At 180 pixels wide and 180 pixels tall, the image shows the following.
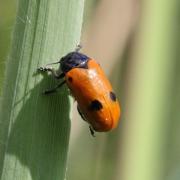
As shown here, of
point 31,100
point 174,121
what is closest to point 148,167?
point 174,121

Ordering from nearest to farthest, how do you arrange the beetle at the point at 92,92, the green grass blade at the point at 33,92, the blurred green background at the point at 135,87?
the green grass blade at the point at 33,92 → the beetle at the point at 92,92 → the blurred green background at the point at 135,87

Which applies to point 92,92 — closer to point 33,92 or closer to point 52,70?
point 52,70

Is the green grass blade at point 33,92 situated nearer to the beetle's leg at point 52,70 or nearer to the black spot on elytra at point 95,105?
the beetle's leg at point 52,70

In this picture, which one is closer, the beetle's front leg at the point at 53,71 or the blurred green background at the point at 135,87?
the beetle's front leg at the point at 53,71

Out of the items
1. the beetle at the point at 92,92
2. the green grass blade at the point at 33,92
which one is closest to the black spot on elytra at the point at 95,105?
the beetle at the point at 92,92

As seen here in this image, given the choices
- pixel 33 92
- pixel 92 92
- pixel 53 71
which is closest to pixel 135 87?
pixel 92 92

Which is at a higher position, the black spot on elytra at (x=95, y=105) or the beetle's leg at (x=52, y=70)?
the beetle's leg at (x=52, y=70)
